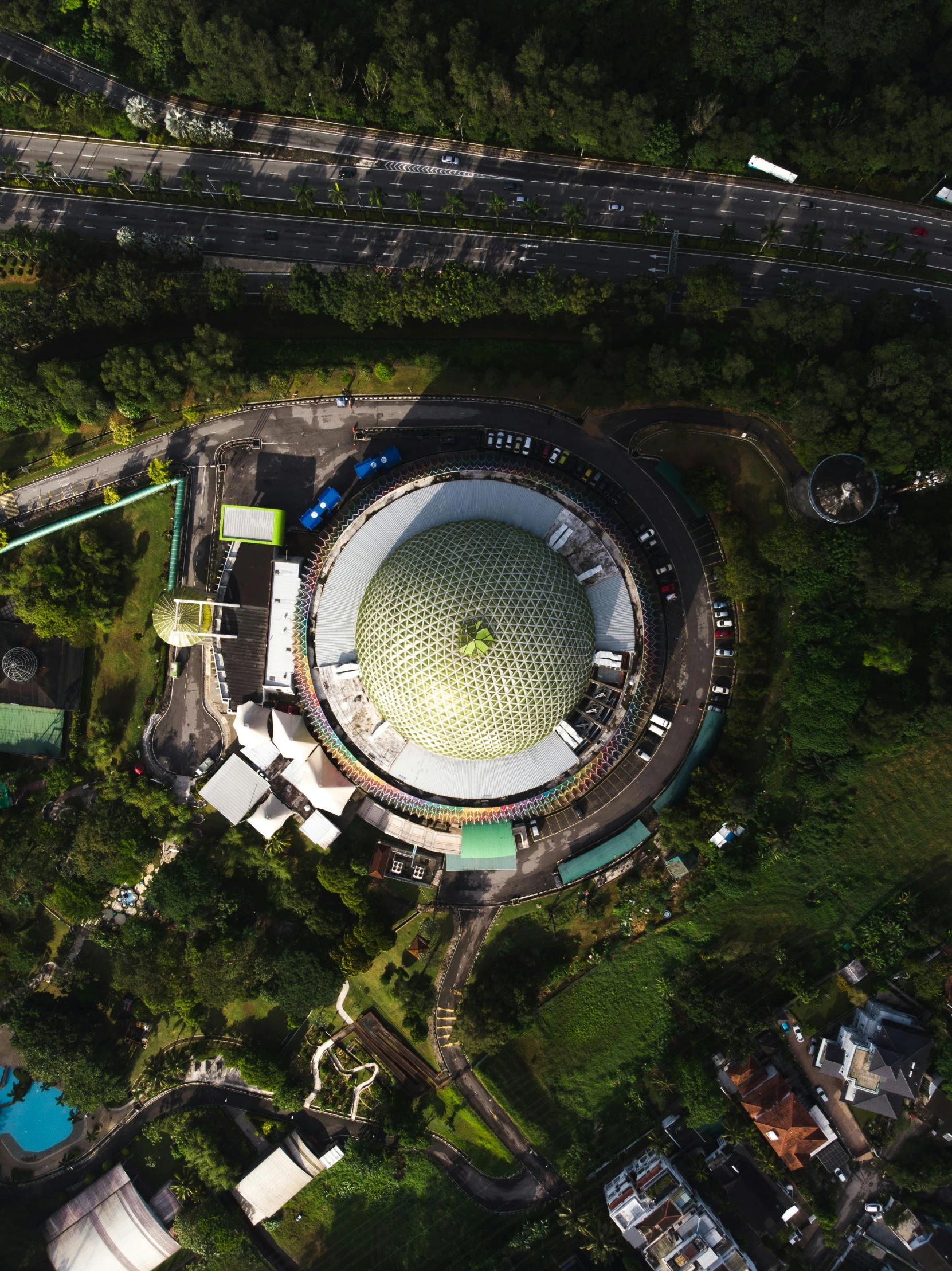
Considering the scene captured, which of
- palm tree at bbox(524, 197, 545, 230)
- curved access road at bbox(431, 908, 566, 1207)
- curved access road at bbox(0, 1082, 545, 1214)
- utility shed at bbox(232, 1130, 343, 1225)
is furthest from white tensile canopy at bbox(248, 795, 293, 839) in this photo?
palm tree at bbox(524, 197, 545, 230)

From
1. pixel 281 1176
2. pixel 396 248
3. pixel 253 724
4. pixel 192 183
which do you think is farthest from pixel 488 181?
pixel 281 1176

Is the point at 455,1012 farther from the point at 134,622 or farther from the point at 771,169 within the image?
the point at 771,169

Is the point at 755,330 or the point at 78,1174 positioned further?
the point at 78,1174

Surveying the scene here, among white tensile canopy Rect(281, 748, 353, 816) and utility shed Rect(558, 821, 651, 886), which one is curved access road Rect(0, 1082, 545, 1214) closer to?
utility shed Rect(558, 821, 651, 886)

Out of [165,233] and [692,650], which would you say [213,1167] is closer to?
[692,650]

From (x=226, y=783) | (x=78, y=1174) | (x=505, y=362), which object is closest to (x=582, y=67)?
(x=505, y=362)

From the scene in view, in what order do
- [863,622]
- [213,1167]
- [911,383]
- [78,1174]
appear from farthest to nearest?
[78,1174] < [213,1167] < [863,622] < [911,383]
